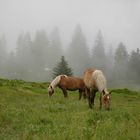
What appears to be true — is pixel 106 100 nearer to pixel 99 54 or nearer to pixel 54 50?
pixel 99 54

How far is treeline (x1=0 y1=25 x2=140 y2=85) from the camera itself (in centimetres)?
13995

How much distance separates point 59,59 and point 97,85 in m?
151

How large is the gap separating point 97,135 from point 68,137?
A: 40.8 inches

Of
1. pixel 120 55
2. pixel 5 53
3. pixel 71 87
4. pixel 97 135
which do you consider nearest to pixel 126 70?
pixel 120 55

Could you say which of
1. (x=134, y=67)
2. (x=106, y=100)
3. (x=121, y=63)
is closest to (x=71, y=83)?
(x=106, y=100)

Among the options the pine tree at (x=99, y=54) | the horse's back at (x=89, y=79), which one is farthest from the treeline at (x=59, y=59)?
the horse's back at (x=89, y=79)

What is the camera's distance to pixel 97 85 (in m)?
21.3

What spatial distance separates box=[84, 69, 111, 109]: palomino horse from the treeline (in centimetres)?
10835

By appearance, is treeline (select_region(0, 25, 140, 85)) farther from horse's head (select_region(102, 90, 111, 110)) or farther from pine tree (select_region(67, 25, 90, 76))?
horse's head (select_region(102, 90, 111, 110))

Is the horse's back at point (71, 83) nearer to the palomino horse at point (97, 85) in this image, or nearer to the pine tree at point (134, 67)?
the palomino horse at point (97, 85)

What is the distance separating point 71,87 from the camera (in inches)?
1259

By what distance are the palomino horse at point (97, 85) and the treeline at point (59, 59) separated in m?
108

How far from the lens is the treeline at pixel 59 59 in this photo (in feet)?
459

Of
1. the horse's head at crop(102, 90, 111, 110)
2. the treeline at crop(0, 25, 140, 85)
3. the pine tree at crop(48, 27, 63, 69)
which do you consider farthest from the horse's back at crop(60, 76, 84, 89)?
the pine tree at crop(48, 27, 63, 69)
